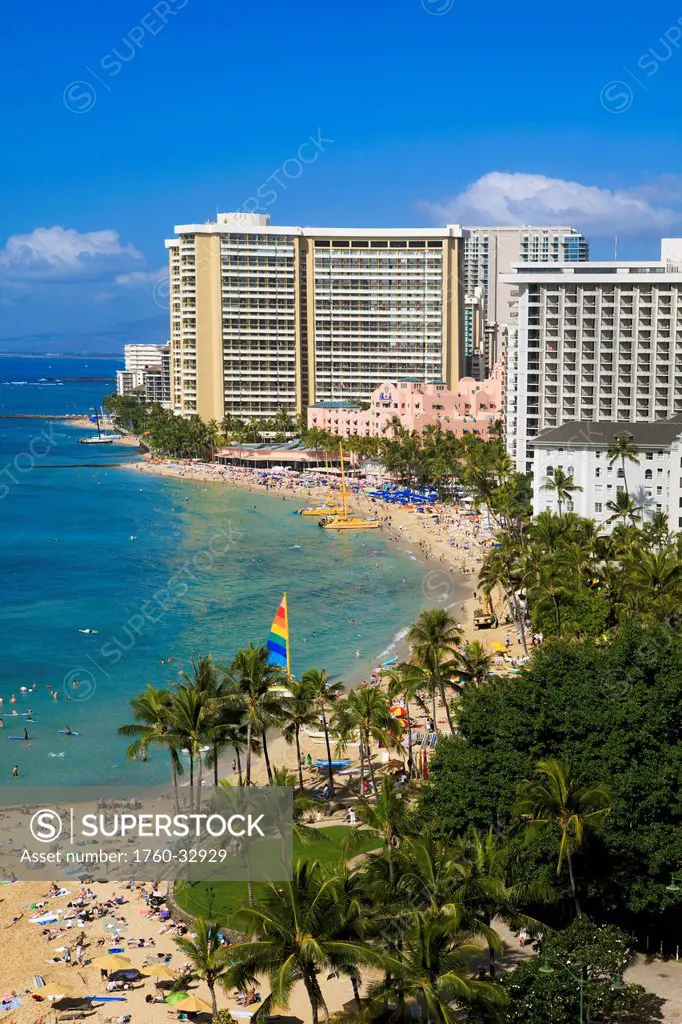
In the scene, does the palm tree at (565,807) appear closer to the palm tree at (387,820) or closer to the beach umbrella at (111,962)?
the palm tree at (387,820)

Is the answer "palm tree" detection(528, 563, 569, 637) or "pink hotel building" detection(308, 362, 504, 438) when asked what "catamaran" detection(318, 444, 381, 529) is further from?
"palm tree" detection(528, 563, 569, 637)

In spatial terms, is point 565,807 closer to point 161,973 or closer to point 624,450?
point 161,973

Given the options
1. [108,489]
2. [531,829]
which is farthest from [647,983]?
[108,489]

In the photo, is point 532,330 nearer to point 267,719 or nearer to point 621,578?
point 621,578

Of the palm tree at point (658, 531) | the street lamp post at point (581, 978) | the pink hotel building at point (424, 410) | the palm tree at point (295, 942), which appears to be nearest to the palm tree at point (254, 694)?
the palm tree at point (295, 942)

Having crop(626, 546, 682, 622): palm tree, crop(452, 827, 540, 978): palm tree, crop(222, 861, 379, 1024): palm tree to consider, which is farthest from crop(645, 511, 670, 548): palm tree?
crop(222, 861, 379, 1024): palm tree

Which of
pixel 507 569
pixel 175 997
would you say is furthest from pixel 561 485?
pixel 175 997

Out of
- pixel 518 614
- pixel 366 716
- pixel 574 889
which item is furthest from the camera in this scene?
pixel 518 614
